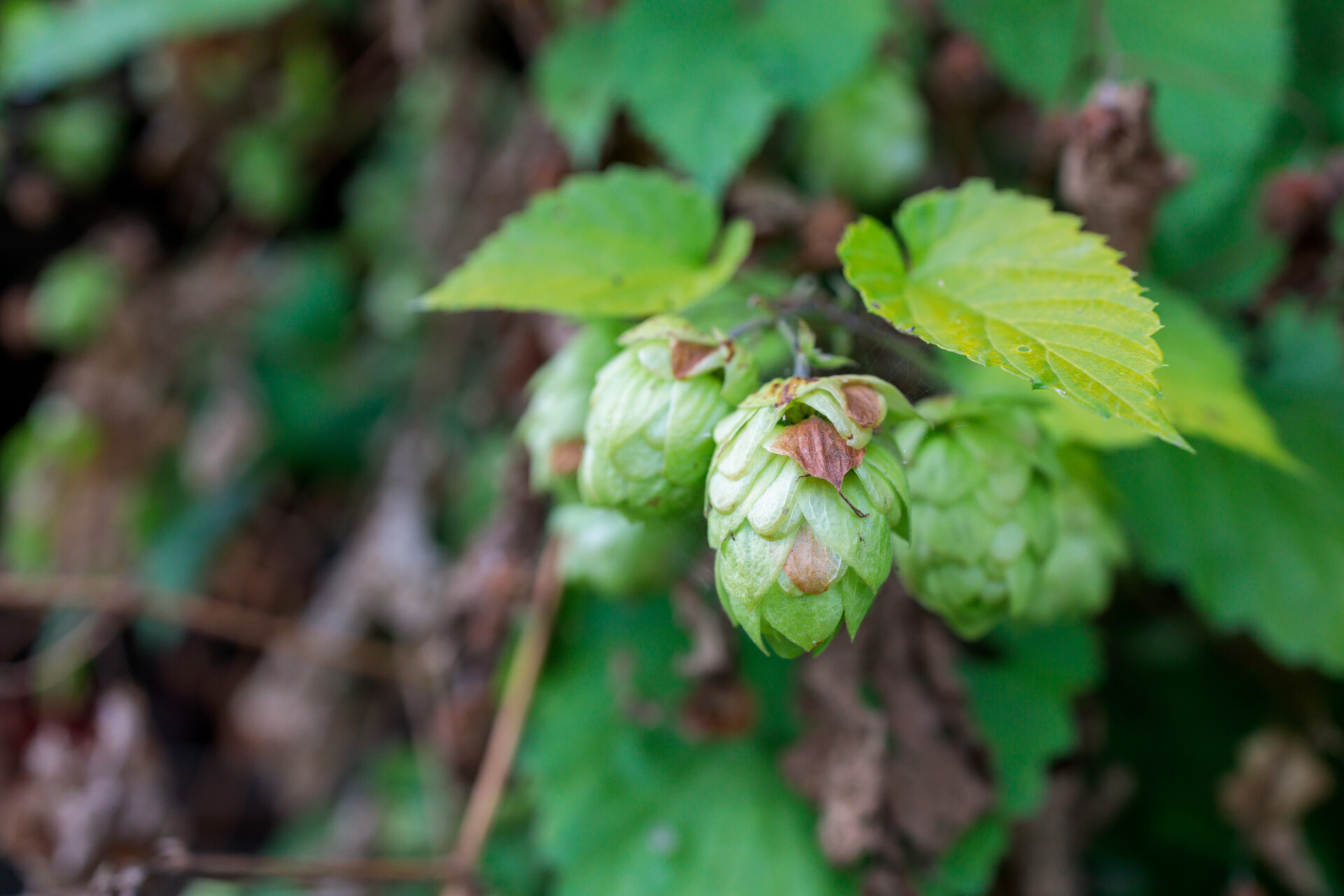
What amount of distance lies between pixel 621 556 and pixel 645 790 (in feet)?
1.70

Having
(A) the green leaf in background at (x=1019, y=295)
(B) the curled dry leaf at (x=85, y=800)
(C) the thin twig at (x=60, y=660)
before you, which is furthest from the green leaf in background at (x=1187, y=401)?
(C) the thin twig at (x=60, y=660)

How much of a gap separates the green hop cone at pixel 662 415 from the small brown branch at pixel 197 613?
5.67 ft

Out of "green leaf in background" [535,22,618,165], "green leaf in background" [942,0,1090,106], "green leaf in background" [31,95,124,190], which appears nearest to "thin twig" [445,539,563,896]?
"green leaf in background" [535,22,618,165]

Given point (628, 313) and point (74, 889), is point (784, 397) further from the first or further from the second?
point (74, 889)

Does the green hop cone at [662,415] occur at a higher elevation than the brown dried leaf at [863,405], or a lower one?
lower

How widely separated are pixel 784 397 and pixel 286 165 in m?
2.83

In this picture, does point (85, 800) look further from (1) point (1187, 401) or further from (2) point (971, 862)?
(1) point (1187, 401)

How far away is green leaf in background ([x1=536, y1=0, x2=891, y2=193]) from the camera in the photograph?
141 cm

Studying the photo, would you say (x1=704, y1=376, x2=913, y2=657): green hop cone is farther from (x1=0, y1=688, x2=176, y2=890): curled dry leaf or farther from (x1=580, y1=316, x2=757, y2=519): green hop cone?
(x1=0, y1=688, x2=176, y2=890): curled dry leaf

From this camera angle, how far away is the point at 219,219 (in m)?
3.29

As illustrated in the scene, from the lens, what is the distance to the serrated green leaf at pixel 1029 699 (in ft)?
4.55

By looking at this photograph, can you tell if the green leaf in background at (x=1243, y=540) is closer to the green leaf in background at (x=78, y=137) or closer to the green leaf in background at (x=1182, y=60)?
the green leaf in background at (x=1182, y=60)

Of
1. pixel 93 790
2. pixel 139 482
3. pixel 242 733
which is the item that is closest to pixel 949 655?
pixel 93 790

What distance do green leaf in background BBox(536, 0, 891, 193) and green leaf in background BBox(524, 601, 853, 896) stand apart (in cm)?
83
